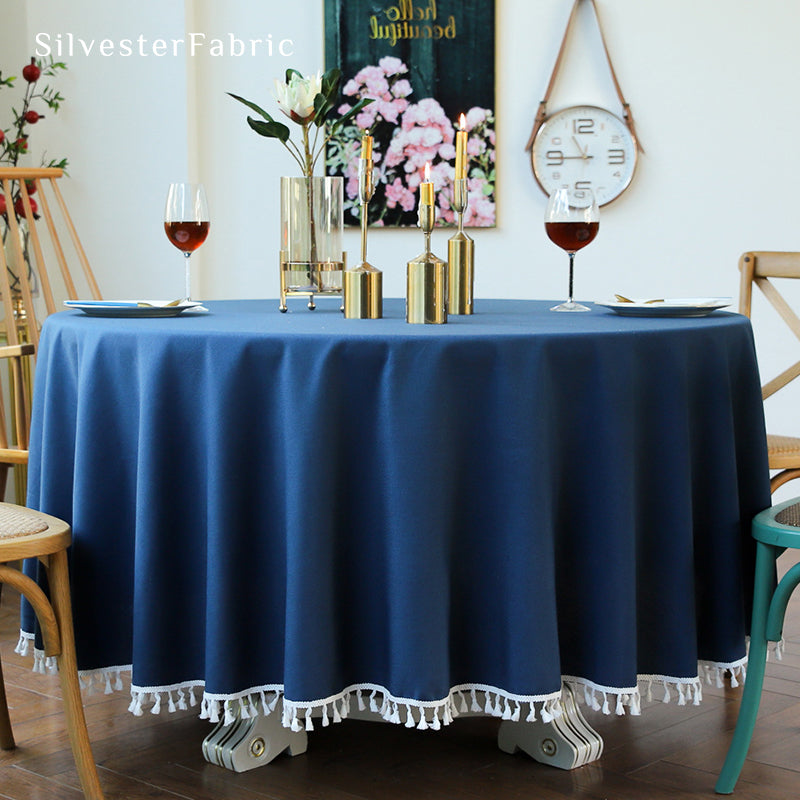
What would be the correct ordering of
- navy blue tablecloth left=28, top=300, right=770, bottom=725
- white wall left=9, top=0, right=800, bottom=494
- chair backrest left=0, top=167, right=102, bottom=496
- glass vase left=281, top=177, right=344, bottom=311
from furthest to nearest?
white wall left=9, top=0, right=800, bottom=494
chair backrest left=0, top=167, right=102, bottom=496
glass vase left=281, top=177, right=344, bottom=311
navy blue tablecloth left=28, top=300, right=770, bottom=725

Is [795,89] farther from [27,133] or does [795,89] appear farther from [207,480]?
[207,480]

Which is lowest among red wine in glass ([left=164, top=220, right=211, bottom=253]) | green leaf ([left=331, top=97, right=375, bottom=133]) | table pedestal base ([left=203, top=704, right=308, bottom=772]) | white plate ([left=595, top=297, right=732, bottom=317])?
table pedestal base ([left=203, top=704, right=308, bottom=772])

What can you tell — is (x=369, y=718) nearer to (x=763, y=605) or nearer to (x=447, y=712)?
(x=447, y=712)

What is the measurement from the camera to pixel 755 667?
6.00 ft

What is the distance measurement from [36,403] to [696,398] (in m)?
1.14

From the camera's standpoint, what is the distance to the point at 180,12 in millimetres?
4277

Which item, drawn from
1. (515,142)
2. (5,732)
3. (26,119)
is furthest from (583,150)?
(5,732)

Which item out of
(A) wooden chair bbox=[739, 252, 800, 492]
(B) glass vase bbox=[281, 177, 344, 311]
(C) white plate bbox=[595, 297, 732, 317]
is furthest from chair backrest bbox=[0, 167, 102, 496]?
(A) wooden chair bbox=[739, 252, 800, 492]

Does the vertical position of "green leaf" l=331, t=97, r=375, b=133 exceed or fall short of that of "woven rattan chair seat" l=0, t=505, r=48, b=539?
it exceeds it

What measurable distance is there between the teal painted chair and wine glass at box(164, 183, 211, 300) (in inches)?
43.0

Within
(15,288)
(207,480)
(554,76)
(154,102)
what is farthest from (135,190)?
(207,480)

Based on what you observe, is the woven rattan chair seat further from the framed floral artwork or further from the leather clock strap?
the leather clock strap

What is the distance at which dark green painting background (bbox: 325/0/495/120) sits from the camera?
13.6 ft

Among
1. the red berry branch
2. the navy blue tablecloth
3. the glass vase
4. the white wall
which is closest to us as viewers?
the navy blue tablecloth
